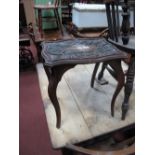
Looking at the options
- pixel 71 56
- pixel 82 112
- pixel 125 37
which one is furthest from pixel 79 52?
pixel 82 112

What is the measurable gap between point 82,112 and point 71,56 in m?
0.55

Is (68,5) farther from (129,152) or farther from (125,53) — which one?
(129,152)

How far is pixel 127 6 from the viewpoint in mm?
1251

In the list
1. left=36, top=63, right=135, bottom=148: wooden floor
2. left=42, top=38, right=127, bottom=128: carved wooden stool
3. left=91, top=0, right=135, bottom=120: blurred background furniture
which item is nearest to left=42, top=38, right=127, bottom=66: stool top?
left=42, top=38, right=127, bottom=128: carved wooden stool

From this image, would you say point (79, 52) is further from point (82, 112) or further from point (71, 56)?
point (82, 112)

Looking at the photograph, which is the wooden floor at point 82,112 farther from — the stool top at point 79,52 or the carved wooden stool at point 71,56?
the stool top at point 79,52

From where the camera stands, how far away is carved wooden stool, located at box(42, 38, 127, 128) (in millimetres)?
1092

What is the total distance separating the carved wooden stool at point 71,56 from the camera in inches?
43.0

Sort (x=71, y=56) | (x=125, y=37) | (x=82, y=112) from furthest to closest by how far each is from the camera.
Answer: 1. (x=82, y=112)
2. (x=125, y=37)
3. (x=71, y=56)

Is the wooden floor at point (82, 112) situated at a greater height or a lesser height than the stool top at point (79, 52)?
lesser

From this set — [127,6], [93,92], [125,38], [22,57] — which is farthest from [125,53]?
[22,57]

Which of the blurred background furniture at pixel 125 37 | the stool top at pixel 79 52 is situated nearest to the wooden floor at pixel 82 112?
the blurred background furniture at pixel 125 37

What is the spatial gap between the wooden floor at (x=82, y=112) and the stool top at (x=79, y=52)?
499 millimetres

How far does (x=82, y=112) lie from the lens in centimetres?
150
